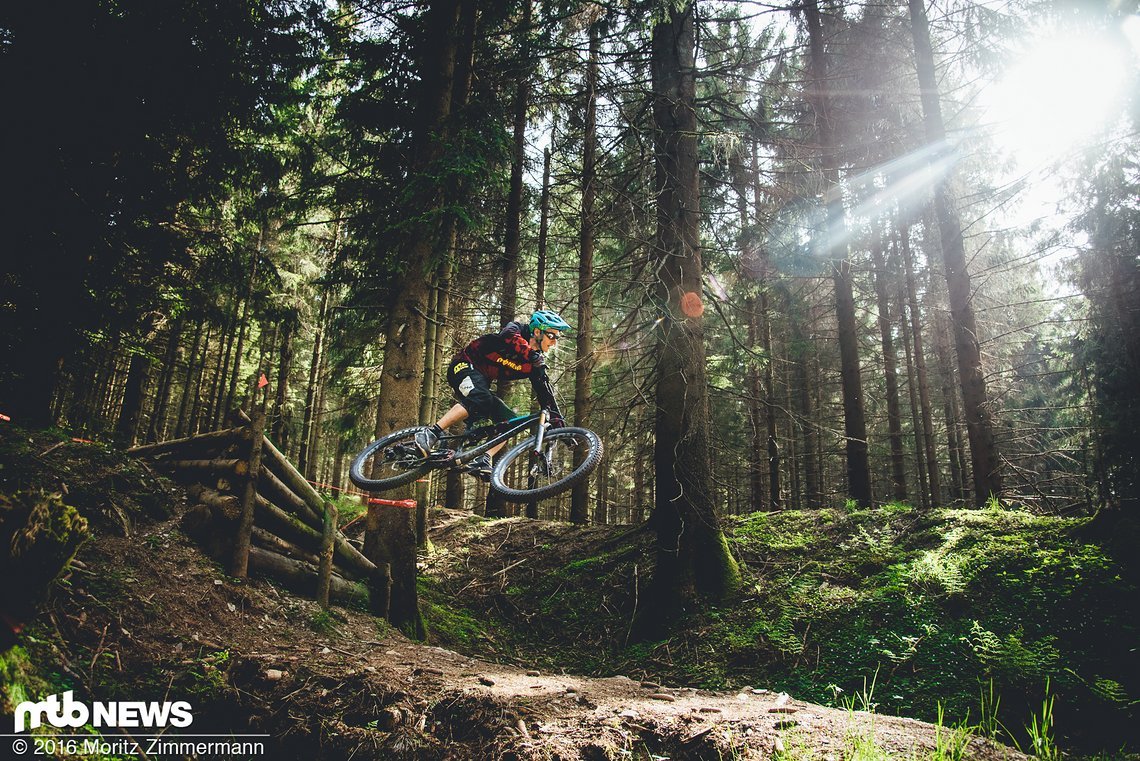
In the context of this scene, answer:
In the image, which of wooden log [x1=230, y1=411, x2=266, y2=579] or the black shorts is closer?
the black shorts

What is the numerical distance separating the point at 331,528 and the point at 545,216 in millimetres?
10594

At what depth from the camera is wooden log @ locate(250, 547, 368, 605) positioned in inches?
268

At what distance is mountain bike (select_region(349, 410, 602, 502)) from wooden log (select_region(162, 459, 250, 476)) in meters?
1.63

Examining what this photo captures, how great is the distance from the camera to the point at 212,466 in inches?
279

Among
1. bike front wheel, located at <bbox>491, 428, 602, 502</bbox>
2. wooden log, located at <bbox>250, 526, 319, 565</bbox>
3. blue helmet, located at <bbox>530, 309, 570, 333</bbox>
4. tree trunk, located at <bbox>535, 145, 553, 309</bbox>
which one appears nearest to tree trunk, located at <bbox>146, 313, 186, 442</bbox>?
tree trunk, located at <bbox>535, 145, 553, 309</bbox>

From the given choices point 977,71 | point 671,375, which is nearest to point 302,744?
point 671,375

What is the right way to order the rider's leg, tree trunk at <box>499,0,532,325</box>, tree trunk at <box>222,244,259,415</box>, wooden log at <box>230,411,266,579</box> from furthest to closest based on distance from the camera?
tree trunk at <box>499,0,532,325</box>
tree trunk at <box>222,244,259,415</box>
wooden log at <box>230,411,266,579</box>
the rider's leg

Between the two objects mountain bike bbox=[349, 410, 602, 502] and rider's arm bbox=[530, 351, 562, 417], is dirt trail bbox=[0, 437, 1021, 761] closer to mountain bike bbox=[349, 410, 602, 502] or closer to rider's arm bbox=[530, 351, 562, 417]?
mountain bike bbox=[349, 410, 602, 502]

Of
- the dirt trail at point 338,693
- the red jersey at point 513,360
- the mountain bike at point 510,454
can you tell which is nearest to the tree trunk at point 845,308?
the dirt trail at point 338,693

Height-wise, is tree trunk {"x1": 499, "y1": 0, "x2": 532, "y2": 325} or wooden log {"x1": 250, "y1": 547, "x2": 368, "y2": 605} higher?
tree trunk {"x1": 499, "y1": 0, "x2": 532, "y2": 325}

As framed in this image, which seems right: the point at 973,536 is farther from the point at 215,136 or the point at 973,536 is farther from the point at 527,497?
the point at 215,136

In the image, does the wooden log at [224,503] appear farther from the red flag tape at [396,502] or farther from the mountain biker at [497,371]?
the mountain biker at [497,371]

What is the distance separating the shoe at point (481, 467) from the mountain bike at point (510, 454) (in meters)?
0.06

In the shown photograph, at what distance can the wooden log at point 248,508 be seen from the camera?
6387 mm
